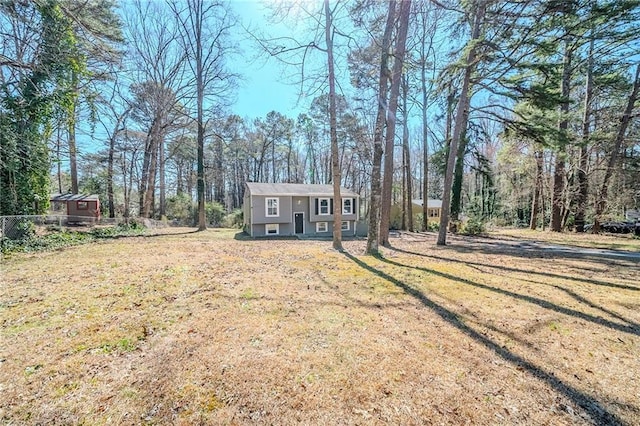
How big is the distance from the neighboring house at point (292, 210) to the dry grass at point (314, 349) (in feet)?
38.7

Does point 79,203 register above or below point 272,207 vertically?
above

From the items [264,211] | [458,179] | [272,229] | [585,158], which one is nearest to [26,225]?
[264,211]

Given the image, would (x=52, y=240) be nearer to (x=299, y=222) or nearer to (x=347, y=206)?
(x=299, y=222)

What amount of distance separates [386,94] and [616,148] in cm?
1358

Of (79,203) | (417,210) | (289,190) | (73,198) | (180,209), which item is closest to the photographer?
(73,198)

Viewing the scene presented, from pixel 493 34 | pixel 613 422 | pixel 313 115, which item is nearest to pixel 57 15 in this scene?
pixel 613 422

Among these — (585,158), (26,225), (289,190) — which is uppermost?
(585,158)

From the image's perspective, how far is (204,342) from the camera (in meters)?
3.10

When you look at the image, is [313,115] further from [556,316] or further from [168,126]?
[556,316]

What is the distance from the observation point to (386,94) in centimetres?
918

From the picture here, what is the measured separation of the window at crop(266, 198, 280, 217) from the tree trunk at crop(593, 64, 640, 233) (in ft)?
59.2

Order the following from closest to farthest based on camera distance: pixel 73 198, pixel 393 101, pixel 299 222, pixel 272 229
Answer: pixel 393 101 → pixel 73 198 → pixel 272 229 → pixel 299 222

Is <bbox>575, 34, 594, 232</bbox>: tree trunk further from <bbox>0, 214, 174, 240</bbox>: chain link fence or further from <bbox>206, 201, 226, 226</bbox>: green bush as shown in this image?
<bbox>206, 201, 226, 226</bbox>: green bush

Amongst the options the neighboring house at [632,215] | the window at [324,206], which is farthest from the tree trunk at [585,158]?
the window at [324,206]
